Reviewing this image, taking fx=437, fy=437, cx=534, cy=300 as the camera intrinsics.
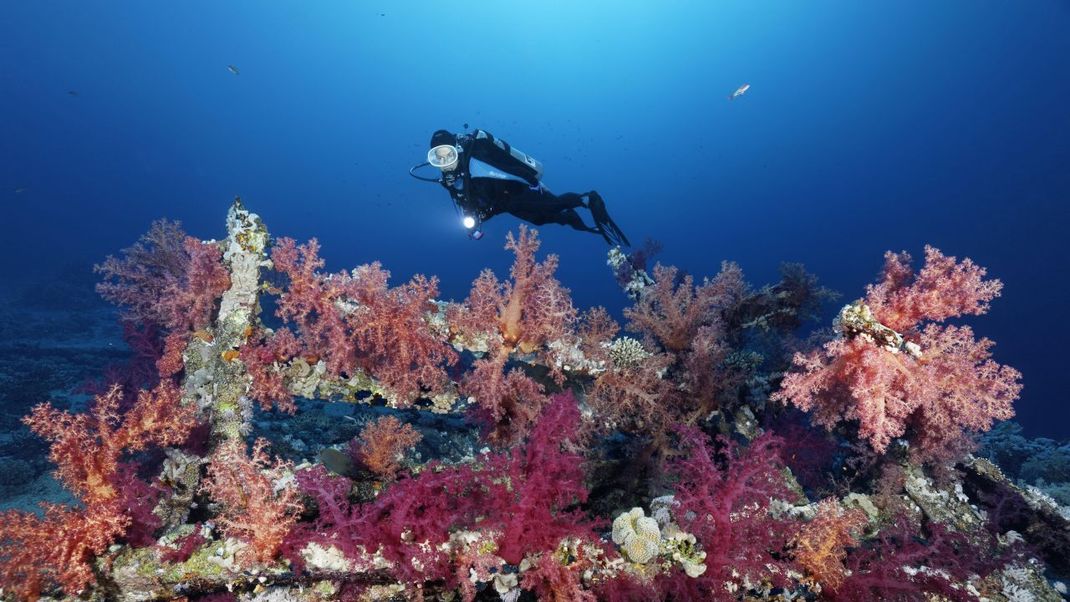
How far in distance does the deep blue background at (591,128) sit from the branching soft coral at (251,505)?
32.4 metres

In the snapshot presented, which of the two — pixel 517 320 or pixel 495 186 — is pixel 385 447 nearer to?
pixel 517 320

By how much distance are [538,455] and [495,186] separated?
5860 mm

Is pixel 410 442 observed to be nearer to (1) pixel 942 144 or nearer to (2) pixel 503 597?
(2) pixel 503 597

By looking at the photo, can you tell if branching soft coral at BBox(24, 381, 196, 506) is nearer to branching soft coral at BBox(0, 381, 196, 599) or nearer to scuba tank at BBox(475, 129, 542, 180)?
branching soft coral at BBox(0, 381, 196, 599)

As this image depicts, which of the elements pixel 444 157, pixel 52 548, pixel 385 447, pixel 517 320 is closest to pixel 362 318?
pixel 385 447

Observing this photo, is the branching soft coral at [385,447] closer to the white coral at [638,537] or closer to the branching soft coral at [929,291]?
the white coral at [638,537]

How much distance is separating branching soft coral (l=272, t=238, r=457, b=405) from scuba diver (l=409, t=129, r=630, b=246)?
9.59 ft

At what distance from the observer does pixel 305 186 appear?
129 meters

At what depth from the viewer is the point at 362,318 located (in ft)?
14.2

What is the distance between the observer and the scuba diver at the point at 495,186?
7.39 m

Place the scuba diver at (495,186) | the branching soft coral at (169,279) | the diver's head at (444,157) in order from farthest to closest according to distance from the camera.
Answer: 1. the scuba diver at (495,186)
2. the diver's head at (444,157)
3. the branching soft coral at (169,279)

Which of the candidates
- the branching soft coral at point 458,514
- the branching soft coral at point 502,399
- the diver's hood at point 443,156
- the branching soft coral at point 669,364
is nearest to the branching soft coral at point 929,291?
the branching soft coral at point 669,364

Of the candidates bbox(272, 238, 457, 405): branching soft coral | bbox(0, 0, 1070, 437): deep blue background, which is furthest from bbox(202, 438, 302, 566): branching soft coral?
bbox(0, 0, 1070, 437): deep blue background

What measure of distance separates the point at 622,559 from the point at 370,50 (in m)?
148
